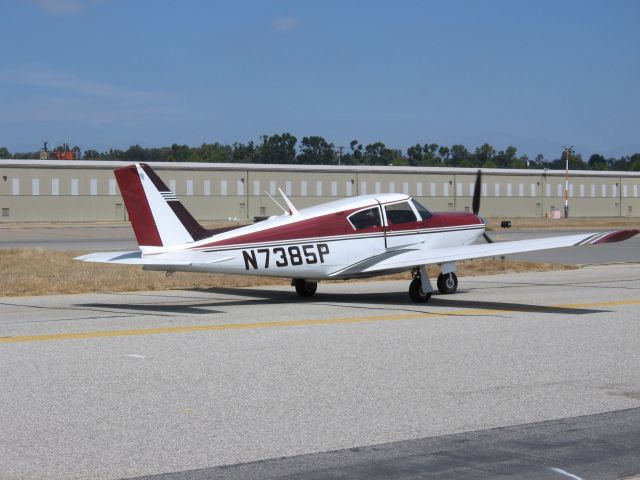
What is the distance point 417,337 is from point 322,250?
4.58 metres

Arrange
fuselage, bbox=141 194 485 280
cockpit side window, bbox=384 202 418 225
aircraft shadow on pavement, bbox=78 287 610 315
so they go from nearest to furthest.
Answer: fuselage, bbox=141 194 485 280 < aircraft shadow on pavement, bbox=78 287 610 315 < cockpit side window, bbox=384 202 418 225

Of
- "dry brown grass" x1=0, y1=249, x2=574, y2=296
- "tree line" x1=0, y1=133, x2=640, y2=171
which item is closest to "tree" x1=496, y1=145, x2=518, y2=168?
"tree line" x1=0, y1=133, x2=640, y2=171

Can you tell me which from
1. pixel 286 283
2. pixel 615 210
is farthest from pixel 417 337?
pixel 615 210

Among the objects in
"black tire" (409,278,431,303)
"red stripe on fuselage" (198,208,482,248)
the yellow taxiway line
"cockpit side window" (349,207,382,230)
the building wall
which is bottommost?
the yellow taxiway line

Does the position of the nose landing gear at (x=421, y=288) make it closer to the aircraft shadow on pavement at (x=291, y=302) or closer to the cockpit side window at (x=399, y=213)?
the aircraft shadow on pavement at (x=291, y=302)

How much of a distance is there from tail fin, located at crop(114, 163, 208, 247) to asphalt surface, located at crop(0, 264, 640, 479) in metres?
1.30

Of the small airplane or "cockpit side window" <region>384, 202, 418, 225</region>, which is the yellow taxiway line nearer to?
the small airplane

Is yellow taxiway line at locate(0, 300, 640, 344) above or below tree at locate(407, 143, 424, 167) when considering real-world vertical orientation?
below

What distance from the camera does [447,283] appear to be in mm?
19406

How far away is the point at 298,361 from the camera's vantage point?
36.0 feet

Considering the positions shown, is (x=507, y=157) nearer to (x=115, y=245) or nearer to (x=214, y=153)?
(x=214, y=153)

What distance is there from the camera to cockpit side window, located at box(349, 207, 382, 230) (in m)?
17.8

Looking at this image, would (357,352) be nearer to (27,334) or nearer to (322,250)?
(27,334)

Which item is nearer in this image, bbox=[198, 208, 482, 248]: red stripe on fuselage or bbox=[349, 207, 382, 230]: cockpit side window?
bbox=[198, 208, 482, 248]: red stripe on fuselage
